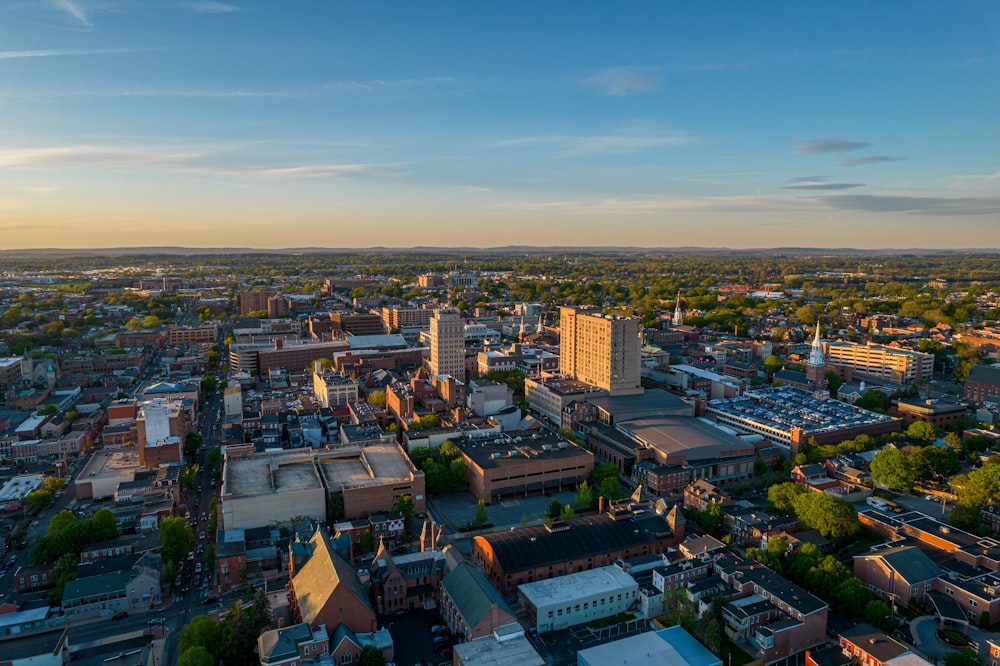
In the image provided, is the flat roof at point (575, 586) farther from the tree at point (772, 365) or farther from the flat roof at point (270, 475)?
the tree at point (772, 365)

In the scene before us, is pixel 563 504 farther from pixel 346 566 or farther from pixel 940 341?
pixel 940 341

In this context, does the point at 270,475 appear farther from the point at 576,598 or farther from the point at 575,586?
the point at 576,598

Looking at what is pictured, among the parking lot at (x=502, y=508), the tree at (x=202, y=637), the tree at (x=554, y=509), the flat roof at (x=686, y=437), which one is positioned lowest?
the parking lot at (x=502, y=508)

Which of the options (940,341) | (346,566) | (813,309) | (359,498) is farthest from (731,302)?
(346,566)

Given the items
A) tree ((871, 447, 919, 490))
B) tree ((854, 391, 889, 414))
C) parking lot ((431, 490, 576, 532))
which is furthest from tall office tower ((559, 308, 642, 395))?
tree ((871, 447, 919, 490))

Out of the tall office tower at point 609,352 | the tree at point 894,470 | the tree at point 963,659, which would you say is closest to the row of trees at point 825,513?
the tree at point 894,470

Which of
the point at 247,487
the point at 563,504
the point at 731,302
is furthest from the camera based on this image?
the point at 731,302
